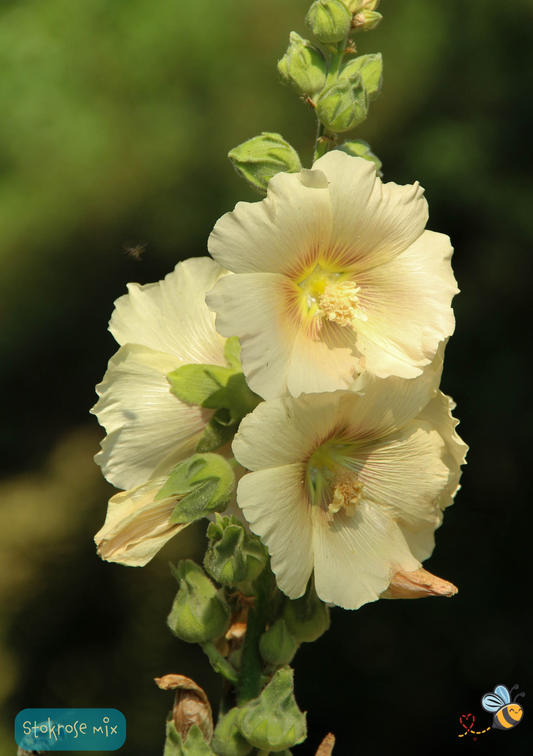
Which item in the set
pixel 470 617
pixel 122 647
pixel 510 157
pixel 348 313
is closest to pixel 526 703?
pixel 470 617

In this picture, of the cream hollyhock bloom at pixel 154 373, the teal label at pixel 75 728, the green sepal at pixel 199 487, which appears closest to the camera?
the green sepal at pixel 199 487

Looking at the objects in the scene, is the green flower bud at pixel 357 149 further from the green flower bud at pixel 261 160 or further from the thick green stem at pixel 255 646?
the thick green stem at pixel 255 646

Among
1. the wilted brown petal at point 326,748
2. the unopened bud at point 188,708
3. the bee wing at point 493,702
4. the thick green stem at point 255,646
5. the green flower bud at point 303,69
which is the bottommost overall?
the bee wing at point 493,702

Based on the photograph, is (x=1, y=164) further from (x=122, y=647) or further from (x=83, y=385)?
(x=122, y=647)

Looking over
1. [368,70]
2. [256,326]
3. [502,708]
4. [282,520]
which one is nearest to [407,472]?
[282,520]

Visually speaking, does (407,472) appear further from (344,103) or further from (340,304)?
(344,103)

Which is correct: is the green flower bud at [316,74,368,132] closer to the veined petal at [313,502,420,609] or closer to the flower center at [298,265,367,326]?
the flower center at [298,265,367,326]

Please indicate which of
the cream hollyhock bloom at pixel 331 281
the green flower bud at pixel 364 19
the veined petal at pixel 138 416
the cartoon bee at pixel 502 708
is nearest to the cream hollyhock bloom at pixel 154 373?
the veined petal at pixel 138 416

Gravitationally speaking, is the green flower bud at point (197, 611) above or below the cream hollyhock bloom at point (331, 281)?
below
